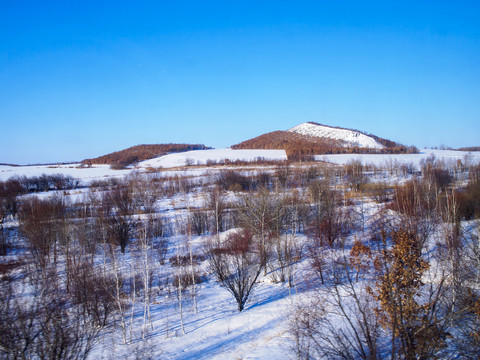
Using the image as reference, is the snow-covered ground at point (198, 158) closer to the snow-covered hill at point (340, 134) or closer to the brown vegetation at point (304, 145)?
the brown vegetation at point (304, 145)

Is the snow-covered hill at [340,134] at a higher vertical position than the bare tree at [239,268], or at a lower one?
higher

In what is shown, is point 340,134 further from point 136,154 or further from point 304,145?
point 136,154

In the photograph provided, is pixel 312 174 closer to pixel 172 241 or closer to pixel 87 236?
pixel 172 241

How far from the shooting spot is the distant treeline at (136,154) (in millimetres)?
116938

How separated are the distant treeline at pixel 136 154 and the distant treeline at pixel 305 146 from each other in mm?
31486

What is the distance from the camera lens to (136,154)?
424ft

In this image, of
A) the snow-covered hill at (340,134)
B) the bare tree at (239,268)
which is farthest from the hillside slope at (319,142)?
the bare tree at (239,268)

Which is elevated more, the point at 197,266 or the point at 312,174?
the point at 312,174

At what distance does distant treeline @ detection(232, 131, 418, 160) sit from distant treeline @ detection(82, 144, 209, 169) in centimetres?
3149

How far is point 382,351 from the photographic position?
10523 millimetres

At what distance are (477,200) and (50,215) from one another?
4752 centimetres

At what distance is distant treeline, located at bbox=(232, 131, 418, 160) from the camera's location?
359 feet

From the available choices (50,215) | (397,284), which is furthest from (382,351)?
(50,215)

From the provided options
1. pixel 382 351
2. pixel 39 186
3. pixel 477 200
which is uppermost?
pixel 39 186
